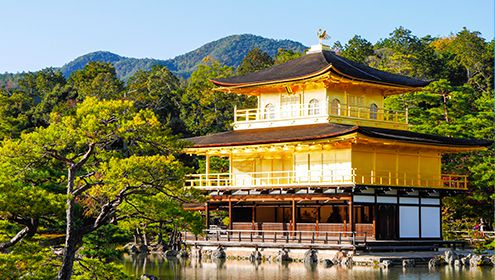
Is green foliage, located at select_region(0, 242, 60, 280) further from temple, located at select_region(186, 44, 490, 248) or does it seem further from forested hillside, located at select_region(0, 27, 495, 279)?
temple, located at select_region(186, 44, 490, 248)

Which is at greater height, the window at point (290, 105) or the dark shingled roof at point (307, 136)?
the window at point (290, 105)

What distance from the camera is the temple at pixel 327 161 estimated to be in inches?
1403

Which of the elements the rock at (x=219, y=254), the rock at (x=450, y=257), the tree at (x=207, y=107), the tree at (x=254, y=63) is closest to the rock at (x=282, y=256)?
the rock at (x=219, y=254)

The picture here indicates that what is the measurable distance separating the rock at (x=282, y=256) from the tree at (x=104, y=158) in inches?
601

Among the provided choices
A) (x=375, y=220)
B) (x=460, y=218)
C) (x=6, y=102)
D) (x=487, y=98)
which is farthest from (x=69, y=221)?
(x=6, y=102)

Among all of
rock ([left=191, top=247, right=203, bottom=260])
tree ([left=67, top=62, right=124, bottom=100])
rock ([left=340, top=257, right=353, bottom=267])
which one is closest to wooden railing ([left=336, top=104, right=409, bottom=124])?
rock ([left=340, top=257, right=353, bottom=267])

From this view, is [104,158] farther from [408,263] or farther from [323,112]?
[323,112]

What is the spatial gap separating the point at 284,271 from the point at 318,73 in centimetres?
1001

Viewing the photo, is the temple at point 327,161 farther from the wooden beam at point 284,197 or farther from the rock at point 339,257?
the rock at point 339,257

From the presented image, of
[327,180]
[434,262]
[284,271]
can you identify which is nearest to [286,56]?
[327,180]

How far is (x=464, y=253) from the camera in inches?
1351

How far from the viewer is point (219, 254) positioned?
3659 centimetres

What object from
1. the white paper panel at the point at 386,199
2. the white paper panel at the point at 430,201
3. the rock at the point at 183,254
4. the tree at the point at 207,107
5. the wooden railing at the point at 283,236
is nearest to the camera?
the wooden railing at the point at 283,236

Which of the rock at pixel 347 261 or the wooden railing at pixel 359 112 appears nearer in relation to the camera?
the rock at pixel 347 261
